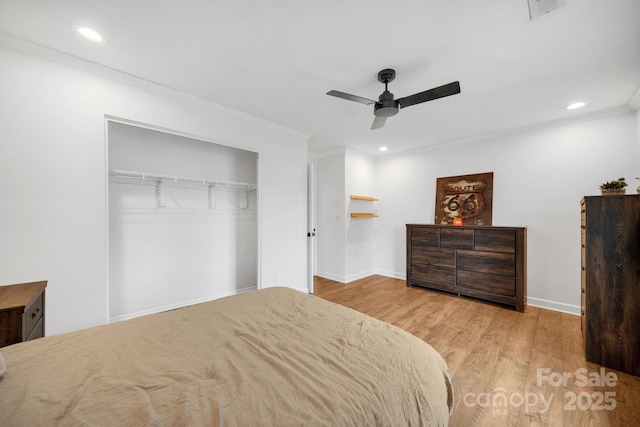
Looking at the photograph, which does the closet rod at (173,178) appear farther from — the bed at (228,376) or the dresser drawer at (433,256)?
the dresser drawer at (433,256)

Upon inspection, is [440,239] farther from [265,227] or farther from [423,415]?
[423,415]

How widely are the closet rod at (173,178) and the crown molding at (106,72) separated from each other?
0.87m

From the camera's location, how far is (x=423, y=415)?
32.4 inches

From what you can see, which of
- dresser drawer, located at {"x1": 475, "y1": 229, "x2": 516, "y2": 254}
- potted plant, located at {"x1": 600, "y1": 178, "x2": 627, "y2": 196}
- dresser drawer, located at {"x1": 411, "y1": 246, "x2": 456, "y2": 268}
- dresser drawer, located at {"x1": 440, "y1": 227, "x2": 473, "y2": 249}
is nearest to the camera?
potted plant, located at {"x1": 600, "y1": 178, "x2": 627, "y2": 196}

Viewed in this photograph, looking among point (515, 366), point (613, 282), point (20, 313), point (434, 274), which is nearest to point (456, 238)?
point (434, 274)

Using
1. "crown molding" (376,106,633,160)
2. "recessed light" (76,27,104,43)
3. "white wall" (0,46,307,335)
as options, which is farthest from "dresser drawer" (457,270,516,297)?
→ "recessed light" (76,27,104,43)

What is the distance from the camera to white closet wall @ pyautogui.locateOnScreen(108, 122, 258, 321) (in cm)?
281

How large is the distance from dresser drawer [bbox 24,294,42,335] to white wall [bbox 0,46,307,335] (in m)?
0.46

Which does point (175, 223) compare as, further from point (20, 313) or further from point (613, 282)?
point (613, 282)

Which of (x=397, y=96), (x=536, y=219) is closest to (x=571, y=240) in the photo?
(x=536, y=219)

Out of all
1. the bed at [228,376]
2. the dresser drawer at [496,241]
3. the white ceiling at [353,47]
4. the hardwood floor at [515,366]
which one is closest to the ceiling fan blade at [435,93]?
the white ceiling at [353,47]

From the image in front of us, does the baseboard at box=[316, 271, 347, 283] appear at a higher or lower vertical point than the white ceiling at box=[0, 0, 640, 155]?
lower

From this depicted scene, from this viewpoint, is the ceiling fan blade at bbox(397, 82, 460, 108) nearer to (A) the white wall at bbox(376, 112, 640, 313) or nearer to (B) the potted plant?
(B) the potted plant

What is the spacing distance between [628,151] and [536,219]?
1161 mm
